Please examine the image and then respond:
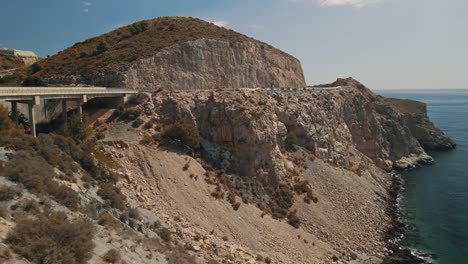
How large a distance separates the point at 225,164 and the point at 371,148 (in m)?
35.7

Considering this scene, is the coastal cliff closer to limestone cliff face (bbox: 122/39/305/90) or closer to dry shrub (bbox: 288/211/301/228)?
dry shrub (bbox: 288/211/301/228)

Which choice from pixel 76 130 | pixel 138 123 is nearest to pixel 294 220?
pixel 138 123

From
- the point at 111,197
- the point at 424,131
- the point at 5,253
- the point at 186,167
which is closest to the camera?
the point at 5,253

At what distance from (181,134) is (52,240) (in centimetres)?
2046

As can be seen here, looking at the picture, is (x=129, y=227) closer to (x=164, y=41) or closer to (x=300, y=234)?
(x=300, y=234)

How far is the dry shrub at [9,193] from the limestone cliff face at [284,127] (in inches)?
804

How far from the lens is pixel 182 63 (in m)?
47.2

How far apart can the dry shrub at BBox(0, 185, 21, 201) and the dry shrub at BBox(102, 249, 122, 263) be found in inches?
174

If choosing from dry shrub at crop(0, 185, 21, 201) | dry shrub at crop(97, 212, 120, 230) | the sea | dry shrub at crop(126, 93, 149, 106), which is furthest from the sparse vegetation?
the sea

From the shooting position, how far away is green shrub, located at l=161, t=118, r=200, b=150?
32500 millimetres

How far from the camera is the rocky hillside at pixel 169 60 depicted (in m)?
41.8

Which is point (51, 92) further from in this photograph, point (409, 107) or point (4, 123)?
point (409, 107)

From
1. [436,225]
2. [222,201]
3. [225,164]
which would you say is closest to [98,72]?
[225,164]

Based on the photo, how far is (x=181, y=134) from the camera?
32562mm
